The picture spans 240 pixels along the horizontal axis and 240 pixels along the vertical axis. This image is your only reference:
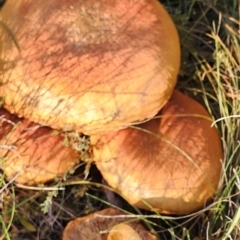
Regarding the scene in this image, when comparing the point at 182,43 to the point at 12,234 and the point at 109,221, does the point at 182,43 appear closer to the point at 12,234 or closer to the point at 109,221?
the point at 109,221

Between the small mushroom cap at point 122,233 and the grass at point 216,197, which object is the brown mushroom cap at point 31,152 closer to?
the grass at point 216,197

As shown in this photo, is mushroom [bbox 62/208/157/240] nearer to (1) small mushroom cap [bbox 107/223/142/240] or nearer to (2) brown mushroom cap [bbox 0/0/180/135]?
(1) small mushroom cap [bbox 107/223/142/240]

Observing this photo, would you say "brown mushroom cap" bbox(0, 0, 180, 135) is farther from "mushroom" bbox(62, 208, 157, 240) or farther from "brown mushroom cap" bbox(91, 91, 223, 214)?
"mushroom" bbox(62, 208, 157, 240)

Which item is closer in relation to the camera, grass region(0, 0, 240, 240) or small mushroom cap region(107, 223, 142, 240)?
small mushroom cap region(107, 223, 142, 240)

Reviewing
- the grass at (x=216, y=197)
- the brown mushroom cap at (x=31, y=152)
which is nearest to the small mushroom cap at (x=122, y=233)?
the grass at (x=216, y=197)

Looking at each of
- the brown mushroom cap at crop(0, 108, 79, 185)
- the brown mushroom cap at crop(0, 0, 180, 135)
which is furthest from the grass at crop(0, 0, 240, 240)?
the brown mushroom cap at crop(0, 0, 180, 135)

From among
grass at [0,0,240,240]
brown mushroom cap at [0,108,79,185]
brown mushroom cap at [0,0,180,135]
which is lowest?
grass at [0,0,240,240]

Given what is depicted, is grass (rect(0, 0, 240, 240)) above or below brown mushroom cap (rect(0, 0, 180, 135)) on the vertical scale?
below

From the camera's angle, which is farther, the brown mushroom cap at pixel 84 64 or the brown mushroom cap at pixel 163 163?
the brown mushroom cap at pixel 163 163
